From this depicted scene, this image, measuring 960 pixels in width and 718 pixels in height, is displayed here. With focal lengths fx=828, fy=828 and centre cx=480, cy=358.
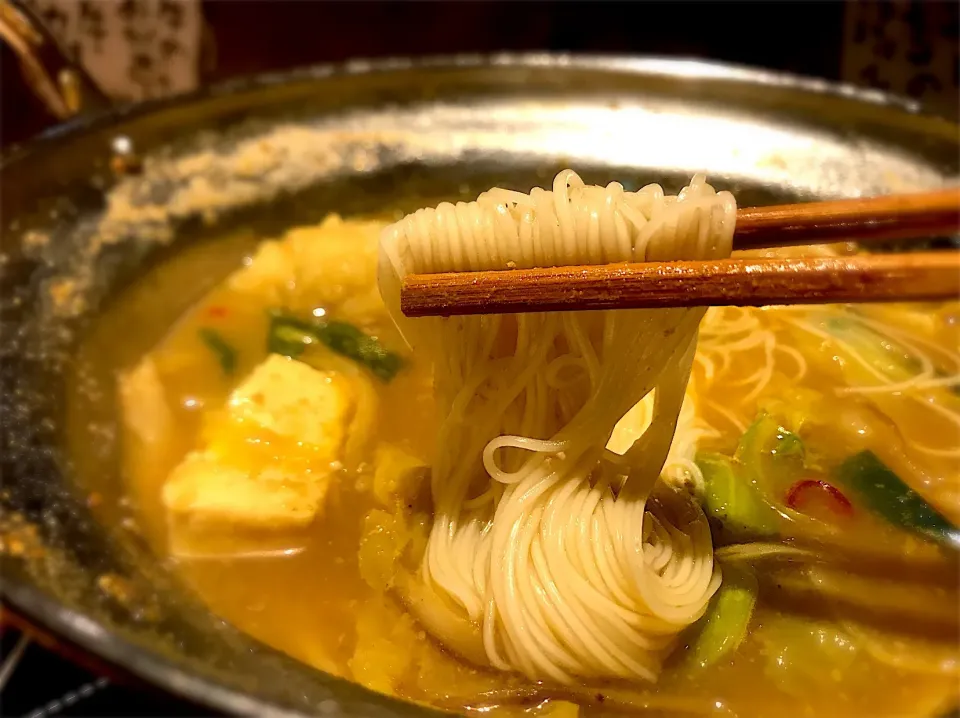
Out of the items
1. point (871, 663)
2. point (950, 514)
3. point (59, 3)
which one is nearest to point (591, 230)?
point (871, 663)

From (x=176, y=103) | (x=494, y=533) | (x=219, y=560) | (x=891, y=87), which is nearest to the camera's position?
(x=494, y=533)

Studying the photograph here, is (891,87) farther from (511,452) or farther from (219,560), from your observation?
(219,560)

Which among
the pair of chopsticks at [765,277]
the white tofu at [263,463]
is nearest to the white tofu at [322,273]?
the white tofu at [263,463]

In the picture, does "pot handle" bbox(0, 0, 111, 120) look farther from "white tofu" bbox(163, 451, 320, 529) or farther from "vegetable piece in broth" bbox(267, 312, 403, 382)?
"white tofu" bbox(163, 451, 320, 529)

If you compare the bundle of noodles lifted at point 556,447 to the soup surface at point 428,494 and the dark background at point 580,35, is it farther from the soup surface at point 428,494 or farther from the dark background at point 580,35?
the dark background at point 580,35

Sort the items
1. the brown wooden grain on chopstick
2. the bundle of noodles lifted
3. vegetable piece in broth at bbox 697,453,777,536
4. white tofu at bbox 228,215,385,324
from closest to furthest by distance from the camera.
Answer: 1. the brown wooden grain on chopstick
2. the bundle of noodles lifted
3. vegetable piece in broth at bbox 697,453,777,536
4. white tofu at bbox 228,215,385,324

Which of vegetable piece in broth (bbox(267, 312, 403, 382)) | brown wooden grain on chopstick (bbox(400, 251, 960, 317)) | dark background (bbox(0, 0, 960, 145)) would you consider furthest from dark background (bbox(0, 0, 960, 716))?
brown wooden grain on chopstick (bbox(400, 251, 960, 317))
